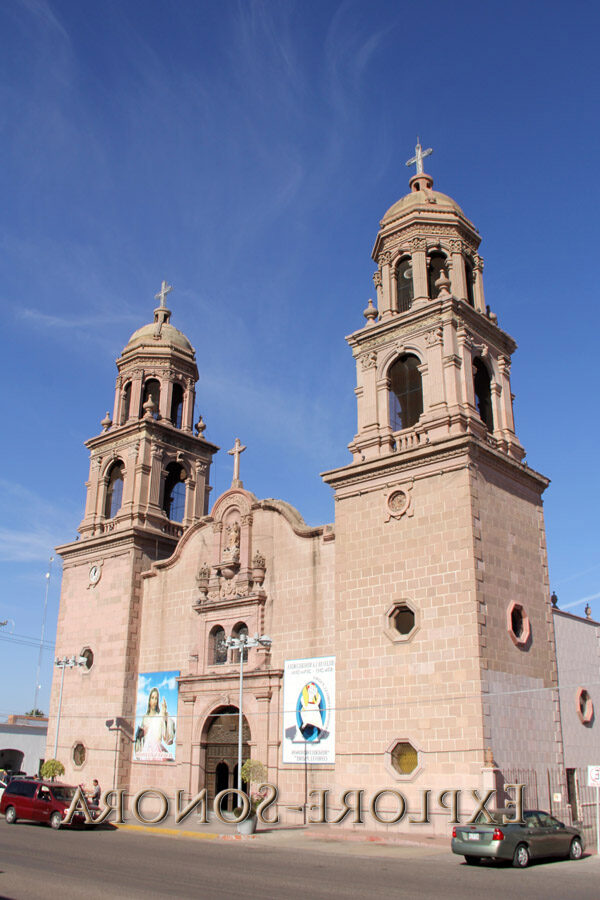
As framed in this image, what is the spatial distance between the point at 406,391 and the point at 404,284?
5.35 meters

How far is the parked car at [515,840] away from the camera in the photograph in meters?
17.9

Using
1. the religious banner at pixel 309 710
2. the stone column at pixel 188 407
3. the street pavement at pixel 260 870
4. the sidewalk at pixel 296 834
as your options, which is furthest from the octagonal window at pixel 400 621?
the stone column at pixel 188 407

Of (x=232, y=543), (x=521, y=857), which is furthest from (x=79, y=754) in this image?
(x=521, y=857)

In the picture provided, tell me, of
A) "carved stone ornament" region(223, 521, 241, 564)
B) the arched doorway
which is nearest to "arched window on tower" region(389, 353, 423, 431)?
"carved stone ornament" region(223, 521, 241, 564)

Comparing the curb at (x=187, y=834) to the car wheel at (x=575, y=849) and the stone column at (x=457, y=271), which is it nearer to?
the car wheel at (x=575, y=849)

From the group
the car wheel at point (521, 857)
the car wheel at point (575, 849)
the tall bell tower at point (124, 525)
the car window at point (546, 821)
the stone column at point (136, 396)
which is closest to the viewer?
the car wheel at point (521, 857)

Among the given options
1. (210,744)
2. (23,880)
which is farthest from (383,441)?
(23,880)

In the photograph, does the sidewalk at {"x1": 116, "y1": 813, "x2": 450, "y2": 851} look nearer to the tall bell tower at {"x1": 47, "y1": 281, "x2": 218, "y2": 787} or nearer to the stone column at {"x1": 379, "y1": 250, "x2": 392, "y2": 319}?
the tall bell tower at {"x1": 47, "y1": 281, "x2": 218, "y2": 787}

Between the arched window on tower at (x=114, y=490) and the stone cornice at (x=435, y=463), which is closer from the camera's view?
the stone cornice at (x=435, y=463)

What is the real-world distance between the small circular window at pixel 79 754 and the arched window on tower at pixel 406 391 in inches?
825

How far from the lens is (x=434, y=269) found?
3291 centimetres

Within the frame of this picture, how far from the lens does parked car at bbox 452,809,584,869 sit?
1789 centimetres

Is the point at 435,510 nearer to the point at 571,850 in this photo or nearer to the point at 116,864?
the point at 571,850

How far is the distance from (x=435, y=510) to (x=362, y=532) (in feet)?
10.2
